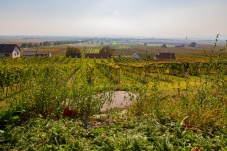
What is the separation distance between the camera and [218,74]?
6367mm

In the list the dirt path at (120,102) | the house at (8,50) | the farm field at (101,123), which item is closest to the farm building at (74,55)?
the house at (8,50)

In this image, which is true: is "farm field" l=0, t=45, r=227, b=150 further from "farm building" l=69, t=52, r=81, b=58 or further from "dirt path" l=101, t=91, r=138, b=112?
"farm building" l=69, t=52, r=81, b=58

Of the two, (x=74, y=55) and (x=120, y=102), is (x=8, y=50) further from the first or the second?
(x=120, y=102)

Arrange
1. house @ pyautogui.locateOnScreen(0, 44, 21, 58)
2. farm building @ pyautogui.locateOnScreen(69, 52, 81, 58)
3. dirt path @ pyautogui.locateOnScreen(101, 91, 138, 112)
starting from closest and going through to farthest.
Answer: dirt path @ pyautogui.locateOnScreen(101, 91, 138, 112)
house @ pyautogui.locateOnScreen(0, 44, 21, 58)
farm building @ pyautogui.locateOnScreen(69, 52, 81, 58)

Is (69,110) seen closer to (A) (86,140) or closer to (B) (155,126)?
(A) (86,140)

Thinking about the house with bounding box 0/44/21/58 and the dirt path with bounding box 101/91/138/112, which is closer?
the dirt path with bounding box 101/91/138/112

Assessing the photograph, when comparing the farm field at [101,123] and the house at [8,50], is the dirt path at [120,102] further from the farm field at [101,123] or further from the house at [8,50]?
the house at [8,50]

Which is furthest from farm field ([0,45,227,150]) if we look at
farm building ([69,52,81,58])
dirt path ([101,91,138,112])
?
farm building ([69,52,81,58])

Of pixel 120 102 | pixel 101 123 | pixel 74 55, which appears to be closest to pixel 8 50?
pixel 74 55

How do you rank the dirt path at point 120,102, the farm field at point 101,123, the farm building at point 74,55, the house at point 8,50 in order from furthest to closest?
1. the farm building at point 74,55
2. the house at point 8,50
3. the dirt path at point 120,102
4. the farm field at point 101,123

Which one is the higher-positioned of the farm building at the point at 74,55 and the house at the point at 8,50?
the house at the point at 8,50

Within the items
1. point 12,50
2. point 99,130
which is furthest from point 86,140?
point 12,50

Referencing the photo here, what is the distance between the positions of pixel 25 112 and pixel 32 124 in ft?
2.68

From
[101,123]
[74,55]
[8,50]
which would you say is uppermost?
[8,50]
